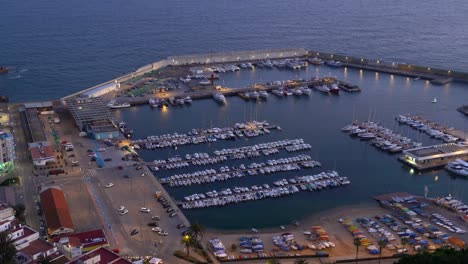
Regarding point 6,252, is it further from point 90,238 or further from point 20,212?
point 20,212

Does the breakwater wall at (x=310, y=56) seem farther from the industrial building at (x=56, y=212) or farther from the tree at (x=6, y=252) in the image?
the tree at (x=6, y=252)

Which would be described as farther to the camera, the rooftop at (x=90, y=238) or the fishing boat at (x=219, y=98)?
the fishing boat at (x=219, y=98)

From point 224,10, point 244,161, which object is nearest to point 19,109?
point 244,161

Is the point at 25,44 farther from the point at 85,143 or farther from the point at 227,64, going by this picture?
the point at 85,143

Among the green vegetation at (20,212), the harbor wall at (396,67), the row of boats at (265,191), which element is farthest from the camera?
the harbor wall at (396,67)

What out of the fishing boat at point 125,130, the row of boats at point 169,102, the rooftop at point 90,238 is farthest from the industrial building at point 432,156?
the rooftop at point 90,238

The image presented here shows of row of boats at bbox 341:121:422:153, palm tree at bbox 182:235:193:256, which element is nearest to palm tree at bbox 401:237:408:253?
palm tree at bbox 182:235:193:256

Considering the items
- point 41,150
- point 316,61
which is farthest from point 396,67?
point 41,150
